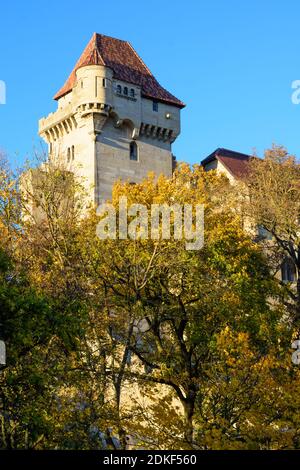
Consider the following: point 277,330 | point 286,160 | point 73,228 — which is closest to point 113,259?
point 73,228

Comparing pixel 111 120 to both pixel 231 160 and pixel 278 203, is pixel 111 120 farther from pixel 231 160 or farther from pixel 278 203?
pixel 278 203

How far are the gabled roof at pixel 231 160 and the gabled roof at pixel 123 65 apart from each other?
519cm

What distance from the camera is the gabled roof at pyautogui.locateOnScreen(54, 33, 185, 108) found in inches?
2435

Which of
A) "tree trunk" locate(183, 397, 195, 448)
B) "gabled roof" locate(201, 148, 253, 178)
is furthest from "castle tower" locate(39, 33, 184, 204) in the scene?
"tree trunk" locate(183, 397, 195, 448)

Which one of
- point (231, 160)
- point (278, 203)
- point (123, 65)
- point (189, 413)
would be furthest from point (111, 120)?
point (189, 413)

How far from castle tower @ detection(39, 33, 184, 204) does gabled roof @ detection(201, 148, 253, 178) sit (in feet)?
14.0

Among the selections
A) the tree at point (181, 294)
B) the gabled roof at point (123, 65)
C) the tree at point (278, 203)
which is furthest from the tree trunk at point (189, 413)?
the gabled roof at point (123, 65)

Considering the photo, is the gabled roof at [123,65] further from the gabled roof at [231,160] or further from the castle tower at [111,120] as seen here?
the gabled roof at [231,160]

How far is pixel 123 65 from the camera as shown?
63.0 meters

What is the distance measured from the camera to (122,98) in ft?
199

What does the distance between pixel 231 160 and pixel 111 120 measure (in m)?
12.1

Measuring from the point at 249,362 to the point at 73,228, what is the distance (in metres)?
12.0

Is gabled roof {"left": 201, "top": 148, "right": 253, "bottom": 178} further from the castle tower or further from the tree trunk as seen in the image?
the tree trunk
